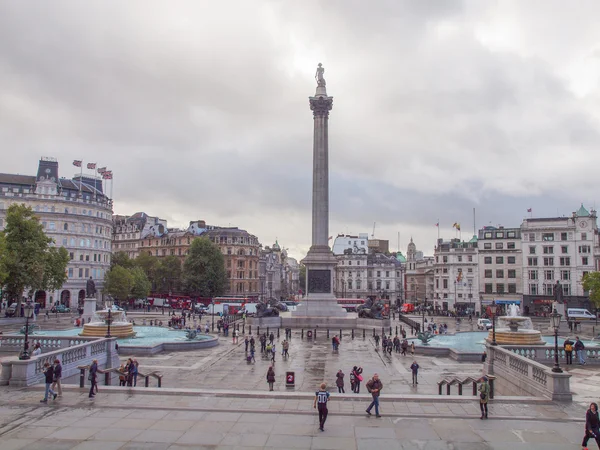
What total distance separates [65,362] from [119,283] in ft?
208

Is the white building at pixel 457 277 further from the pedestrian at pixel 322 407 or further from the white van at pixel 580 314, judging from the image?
the pedestrian at pixel 322 407

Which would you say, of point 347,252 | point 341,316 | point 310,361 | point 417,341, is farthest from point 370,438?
point 347,252

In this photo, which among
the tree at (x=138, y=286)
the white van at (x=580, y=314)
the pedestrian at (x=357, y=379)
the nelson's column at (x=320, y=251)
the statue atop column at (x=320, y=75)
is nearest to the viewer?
the pedestrian at (x=357, y=379)

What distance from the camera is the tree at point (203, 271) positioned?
100 meters

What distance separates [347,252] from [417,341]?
309 ft

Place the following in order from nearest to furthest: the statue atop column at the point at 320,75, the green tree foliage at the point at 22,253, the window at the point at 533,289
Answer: the green tree foliage at the point at 22,253 < the statue atop column at the point at 320,75 < the window at the point at 533,289

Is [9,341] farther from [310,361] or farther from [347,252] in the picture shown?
[347,252]

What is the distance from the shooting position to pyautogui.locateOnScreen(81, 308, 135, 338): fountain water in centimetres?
3841

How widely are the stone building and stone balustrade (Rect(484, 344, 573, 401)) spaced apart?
78326 millimetres

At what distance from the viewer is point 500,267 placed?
92.6 meters

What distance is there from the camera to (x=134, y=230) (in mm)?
132875

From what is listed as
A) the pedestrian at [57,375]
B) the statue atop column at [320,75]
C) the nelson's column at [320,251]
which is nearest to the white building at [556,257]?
the nelson's column at [320,251]

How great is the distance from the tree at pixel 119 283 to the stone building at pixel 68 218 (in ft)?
28.4

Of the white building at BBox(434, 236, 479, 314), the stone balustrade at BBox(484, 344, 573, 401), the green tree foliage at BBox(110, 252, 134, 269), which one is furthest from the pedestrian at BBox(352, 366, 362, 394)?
the green tree foliage at BBox(110, 252, 134, 269)
